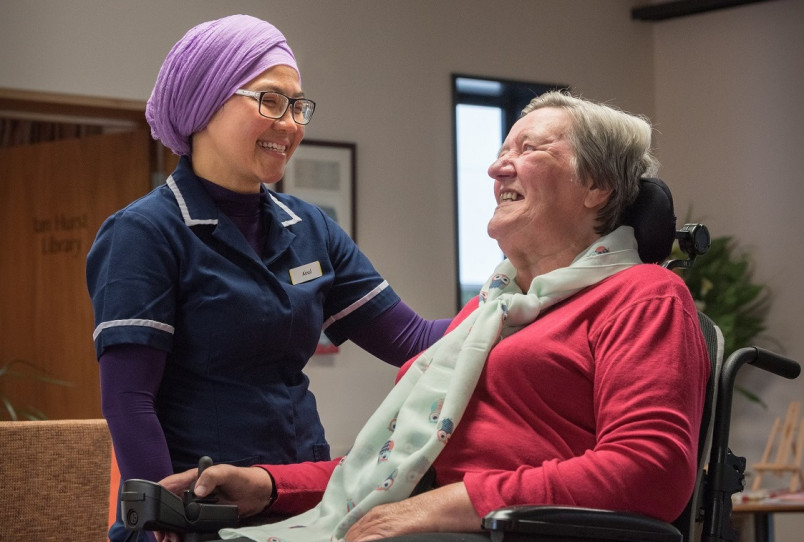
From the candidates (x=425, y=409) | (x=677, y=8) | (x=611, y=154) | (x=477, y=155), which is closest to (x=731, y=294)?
(x=477, y=155)

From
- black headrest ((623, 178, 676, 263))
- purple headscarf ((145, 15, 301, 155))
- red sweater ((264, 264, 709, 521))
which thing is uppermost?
purple headscarf ((145, 15, 301, 155))

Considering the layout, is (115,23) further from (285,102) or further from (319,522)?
(319,522)

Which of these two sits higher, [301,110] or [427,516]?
[301,110]

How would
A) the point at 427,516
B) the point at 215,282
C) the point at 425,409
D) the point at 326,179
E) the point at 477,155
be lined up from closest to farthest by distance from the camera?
the point at 427,516 → the point at 425,409 → the point at 215,282 → the point at 326,179 → the point at 477,155

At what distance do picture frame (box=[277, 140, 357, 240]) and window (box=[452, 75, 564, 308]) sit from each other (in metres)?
0.68

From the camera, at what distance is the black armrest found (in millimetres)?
1300

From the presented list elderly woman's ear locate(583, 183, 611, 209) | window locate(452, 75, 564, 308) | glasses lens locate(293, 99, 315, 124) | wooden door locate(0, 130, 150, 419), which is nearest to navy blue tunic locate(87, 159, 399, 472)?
glasses lens locate(293, 99, 315, 124)

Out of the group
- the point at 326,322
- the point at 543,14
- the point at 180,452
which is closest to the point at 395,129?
the point at 543,14

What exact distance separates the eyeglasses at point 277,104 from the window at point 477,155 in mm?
3909

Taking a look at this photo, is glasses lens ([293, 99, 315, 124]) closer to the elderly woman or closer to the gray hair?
the elderly woman

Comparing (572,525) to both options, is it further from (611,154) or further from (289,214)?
(289,214)

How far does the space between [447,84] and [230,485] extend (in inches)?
174

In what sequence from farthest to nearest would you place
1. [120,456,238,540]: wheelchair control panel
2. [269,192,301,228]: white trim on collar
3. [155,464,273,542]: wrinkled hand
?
[269,192,301,228]: white trim on collar, [155,464,273,542]: wrinkled hand, [120,456,238,540]: wheelchair control panel

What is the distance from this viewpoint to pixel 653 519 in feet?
4.54
